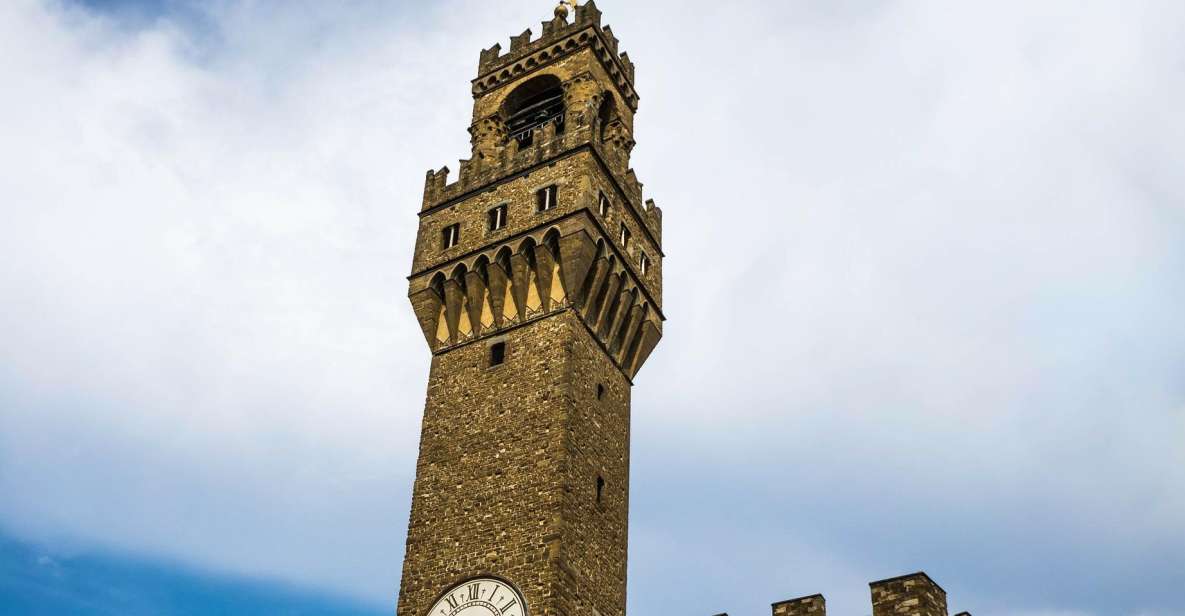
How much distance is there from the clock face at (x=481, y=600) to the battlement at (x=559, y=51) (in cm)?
1576

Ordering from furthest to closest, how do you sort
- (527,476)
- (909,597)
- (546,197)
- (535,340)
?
(546,197)
(535,340)
(527,476)
(909,597)

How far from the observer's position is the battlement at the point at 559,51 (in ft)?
105

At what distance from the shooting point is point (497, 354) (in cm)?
2609

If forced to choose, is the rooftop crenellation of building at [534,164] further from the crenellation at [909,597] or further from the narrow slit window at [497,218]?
the crenellation at [909,597]

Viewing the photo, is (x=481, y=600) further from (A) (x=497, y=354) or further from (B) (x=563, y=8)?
(B) (x=563, y=8)

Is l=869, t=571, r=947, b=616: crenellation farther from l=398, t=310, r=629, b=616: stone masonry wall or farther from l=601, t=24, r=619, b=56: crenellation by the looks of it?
l=601, t=24, r=619, b=56: crenellation

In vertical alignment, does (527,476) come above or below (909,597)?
above

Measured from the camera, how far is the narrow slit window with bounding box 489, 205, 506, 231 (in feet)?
91.8

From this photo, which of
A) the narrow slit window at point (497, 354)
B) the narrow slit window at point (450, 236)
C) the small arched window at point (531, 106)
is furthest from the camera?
the small arched window at point (531, 106)

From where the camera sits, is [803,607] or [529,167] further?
[529,167]

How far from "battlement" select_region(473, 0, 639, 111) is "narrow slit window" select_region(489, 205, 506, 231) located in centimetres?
594

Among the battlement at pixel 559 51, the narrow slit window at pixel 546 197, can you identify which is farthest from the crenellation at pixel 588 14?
the narrow slit window at pixel 546 197

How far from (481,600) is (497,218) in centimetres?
995

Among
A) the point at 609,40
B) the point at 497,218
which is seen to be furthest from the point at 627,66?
the point at 497,218
